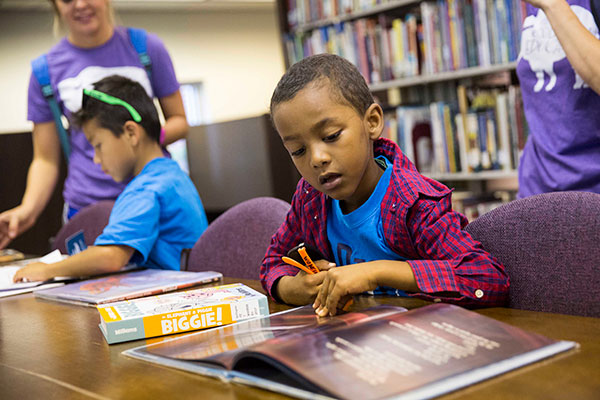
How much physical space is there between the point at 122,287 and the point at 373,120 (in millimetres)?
586

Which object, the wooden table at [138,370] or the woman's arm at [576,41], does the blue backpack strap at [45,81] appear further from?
the woman's arm at [576,41]

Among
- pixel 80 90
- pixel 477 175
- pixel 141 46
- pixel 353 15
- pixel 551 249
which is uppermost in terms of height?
pixel 353 15

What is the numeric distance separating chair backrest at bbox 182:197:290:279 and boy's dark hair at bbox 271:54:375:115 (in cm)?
38

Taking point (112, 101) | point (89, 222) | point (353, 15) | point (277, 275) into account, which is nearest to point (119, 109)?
point (112, 101)

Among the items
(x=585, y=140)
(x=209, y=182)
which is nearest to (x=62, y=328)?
(x=585, y=140)

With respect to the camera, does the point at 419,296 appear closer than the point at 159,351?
No

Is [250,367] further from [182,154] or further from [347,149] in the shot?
[182,154]

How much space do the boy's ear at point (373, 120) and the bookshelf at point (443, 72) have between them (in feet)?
6.02

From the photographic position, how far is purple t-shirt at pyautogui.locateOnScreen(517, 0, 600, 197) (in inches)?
57.0

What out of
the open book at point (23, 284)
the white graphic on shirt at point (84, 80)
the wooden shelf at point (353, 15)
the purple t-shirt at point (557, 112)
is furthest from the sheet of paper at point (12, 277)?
the wooden shelf at point (353, 15)

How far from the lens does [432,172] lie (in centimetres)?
341

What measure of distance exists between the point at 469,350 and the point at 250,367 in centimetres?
21

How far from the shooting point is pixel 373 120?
124cm

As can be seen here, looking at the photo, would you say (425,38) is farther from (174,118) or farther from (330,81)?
(330,81)
